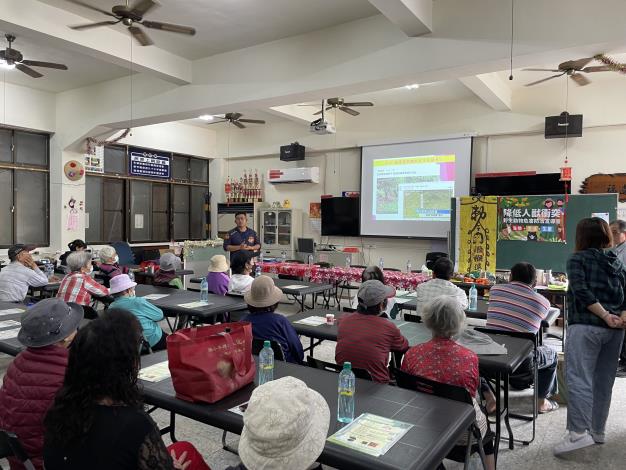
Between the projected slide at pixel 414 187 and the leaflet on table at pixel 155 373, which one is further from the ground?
the projected slide at pixel 414 187

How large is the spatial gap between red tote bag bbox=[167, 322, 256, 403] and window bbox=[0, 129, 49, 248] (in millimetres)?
7366

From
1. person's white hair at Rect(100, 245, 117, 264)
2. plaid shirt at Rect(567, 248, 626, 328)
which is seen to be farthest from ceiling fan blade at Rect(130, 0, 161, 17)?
plaid shirt at Rect(567, 248, 626, 328)

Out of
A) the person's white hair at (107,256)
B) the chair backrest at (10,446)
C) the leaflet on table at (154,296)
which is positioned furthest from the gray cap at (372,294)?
the person's white hair at (107,256)

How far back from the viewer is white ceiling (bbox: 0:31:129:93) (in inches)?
233

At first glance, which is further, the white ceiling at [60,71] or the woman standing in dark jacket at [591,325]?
the white ceiling at [60,71]

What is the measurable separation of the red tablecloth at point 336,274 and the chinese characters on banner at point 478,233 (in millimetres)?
763

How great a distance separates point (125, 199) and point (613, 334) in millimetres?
8708

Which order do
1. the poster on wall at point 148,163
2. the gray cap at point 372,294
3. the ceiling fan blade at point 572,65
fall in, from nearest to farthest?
the gray cap at point 372,294 < the ceiling fan blade at point 572,65 < the poster on wall at point 148,163

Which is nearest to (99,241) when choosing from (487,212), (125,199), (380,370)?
(125,199)

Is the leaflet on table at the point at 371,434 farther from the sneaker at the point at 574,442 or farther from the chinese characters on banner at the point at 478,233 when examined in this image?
the chinese characters on banner at the point at 478,233

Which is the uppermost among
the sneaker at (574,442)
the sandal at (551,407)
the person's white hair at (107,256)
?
the person's white hair at (107,256)

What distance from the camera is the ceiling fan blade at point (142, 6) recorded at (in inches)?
146

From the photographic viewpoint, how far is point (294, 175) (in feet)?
31.7

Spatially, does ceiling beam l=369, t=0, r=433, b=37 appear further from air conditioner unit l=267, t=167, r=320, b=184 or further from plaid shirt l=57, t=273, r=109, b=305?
air conditioner unit l=267, t=167, r=320, b=184
